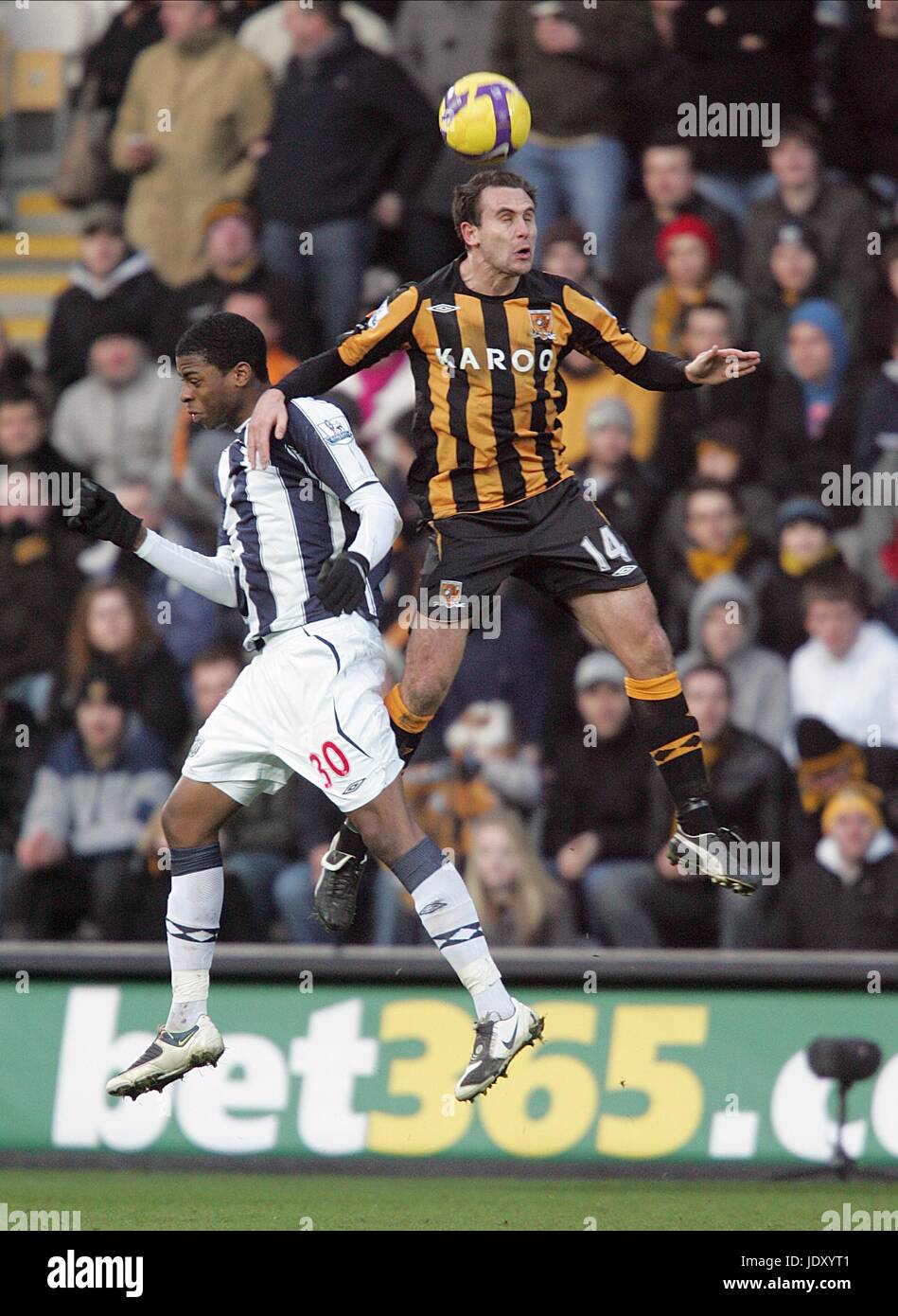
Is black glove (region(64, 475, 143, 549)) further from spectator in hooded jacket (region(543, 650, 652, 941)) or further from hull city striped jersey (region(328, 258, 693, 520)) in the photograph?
spectator in hooded jacket (region(543, 650, 652, 941))

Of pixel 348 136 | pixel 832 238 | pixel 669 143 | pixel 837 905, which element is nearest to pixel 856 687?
pixel 837 905

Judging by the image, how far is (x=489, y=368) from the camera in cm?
667

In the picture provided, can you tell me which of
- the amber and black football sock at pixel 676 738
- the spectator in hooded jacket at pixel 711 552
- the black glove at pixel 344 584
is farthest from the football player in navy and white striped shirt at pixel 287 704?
the spectator in hooded jacket at pixel 711 552

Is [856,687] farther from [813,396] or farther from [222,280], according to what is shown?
[222,280]

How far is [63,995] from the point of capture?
938 centimetres

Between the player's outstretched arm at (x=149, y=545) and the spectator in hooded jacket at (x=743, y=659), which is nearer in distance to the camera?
the player's outstretched arm at (x=149, y=545)

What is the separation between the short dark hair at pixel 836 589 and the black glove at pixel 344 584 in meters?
3.51

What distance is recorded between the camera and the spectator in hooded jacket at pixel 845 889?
914 cm

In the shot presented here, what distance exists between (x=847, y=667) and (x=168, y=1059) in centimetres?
391

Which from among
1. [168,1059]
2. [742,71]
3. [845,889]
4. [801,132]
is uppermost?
[742,71]

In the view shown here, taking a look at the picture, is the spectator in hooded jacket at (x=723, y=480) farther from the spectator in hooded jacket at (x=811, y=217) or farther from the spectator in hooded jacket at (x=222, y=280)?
the spectator in hooded jacket at (x=222, y=280)

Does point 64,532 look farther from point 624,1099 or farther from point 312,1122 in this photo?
point 624,1099

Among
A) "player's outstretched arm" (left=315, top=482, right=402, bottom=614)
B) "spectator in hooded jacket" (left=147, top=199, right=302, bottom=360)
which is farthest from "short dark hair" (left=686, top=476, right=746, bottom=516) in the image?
"player's outstretched arm" (left=315, top=482, right=402, bottom=614)

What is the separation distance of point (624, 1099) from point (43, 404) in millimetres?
4297
